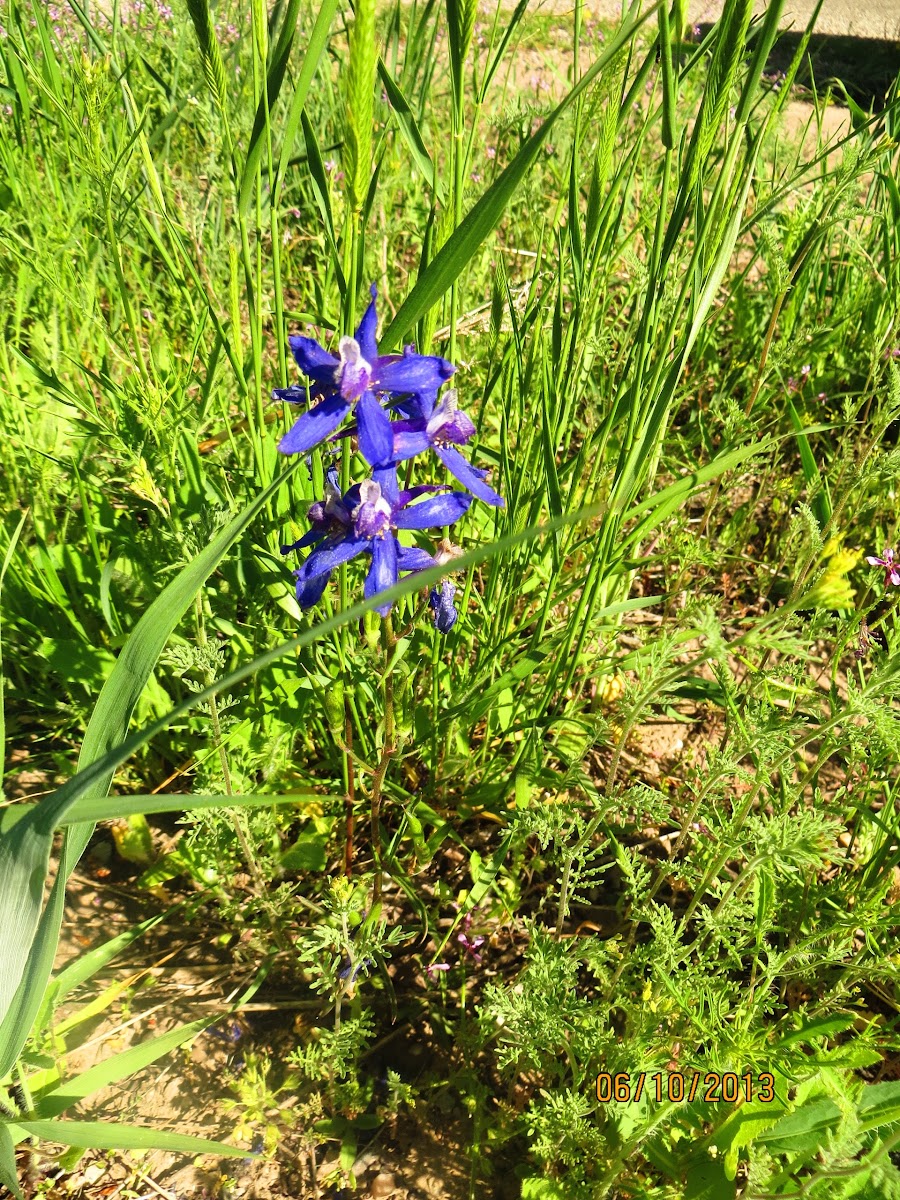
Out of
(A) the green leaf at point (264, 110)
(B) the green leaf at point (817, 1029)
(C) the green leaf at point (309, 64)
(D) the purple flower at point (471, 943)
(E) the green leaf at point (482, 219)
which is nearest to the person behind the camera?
(E) the green leaf at point (482, 219)

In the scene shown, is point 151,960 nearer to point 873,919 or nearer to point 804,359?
point 873,919

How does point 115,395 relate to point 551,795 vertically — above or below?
above

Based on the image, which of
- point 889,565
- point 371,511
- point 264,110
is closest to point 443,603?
point 371,511

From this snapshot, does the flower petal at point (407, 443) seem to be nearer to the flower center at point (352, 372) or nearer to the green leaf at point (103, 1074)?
the flower center at point (352, 372)

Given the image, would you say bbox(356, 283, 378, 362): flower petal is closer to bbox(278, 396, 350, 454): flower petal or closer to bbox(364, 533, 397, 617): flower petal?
bbox(278, 396, 350, 454): flower petal

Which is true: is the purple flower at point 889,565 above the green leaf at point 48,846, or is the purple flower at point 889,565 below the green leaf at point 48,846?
above

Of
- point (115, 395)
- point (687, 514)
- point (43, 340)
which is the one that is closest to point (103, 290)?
point (43, 340)
